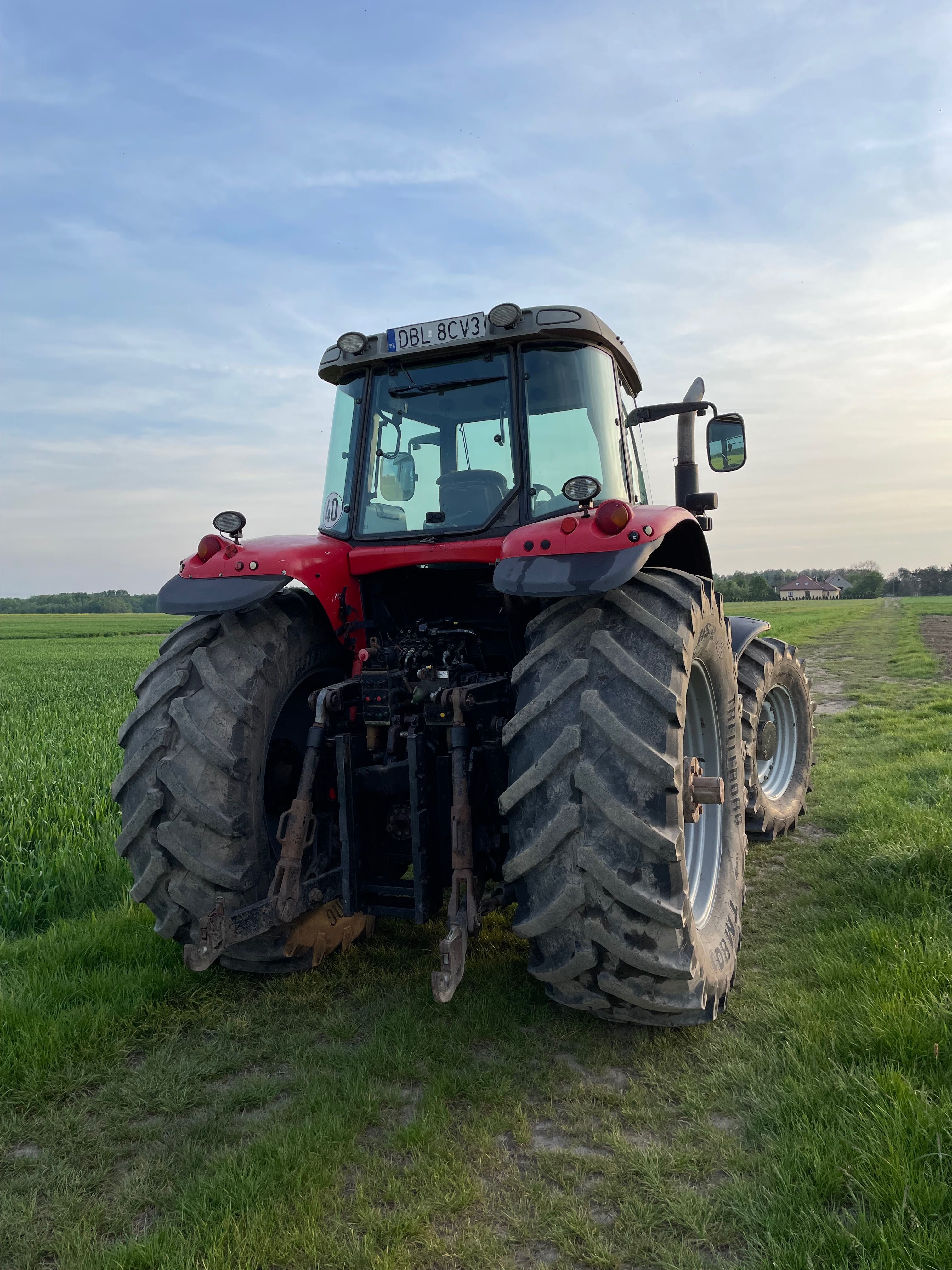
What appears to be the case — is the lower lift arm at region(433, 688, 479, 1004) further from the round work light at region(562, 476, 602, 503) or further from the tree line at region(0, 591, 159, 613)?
the tree line at region(0, 591, 159, 613)

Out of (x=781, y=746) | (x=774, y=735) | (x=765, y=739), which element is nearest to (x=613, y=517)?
(x=765, y=739)

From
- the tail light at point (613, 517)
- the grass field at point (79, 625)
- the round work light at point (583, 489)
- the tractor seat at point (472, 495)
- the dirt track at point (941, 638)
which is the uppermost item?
the tractor seat at point (472, 495)

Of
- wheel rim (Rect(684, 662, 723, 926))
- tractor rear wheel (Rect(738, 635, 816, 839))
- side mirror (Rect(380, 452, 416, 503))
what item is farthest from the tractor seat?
tractor rear wheel (Rect(738, 635, 816, 839))

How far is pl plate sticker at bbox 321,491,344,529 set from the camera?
12.8 feet

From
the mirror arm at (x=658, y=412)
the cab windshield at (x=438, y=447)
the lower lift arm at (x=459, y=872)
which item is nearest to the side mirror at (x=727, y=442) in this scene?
the mirror arm at (x=658, y=412)

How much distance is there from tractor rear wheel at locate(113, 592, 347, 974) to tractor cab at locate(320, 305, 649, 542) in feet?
2.75

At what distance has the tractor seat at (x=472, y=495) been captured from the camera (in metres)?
3.52

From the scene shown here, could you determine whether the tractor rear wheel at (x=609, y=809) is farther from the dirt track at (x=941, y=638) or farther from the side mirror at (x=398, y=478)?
the dirt track at (x=941, y=638)

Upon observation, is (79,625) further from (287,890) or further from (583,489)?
(583,489)

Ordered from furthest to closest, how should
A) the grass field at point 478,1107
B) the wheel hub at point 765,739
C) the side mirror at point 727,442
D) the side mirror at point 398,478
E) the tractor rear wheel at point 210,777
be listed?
the wheel hub at point 765,739
the side mirror at point 727,442
the side mirror at point 398,478
the tractor rear wheel at point 210,777
the grass field at point 478,1107

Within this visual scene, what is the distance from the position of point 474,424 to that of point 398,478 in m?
0.45

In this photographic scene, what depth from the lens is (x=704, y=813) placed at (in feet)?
12.1

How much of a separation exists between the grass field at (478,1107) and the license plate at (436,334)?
266 cm

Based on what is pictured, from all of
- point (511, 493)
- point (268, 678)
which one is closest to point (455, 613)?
point (511, 493)
